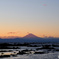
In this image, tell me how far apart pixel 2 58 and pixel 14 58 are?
2.61 m

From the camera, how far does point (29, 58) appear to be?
134 ft

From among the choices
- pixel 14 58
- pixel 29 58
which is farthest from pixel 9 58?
pixel 29 58

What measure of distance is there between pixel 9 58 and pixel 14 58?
117 cm

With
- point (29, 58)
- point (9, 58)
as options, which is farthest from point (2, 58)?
point (29, 58)

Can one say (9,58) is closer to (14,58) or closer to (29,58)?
(14,58)

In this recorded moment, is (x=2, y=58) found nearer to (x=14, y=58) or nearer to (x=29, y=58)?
(x=14, y=58)

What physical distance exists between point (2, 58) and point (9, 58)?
1466 millimetres

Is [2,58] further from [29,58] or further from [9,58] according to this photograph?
[29,58]

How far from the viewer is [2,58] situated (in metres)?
41.6

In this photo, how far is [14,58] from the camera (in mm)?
40656

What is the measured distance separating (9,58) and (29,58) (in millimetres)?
3920

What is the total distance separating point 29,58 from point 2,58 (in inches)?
211
